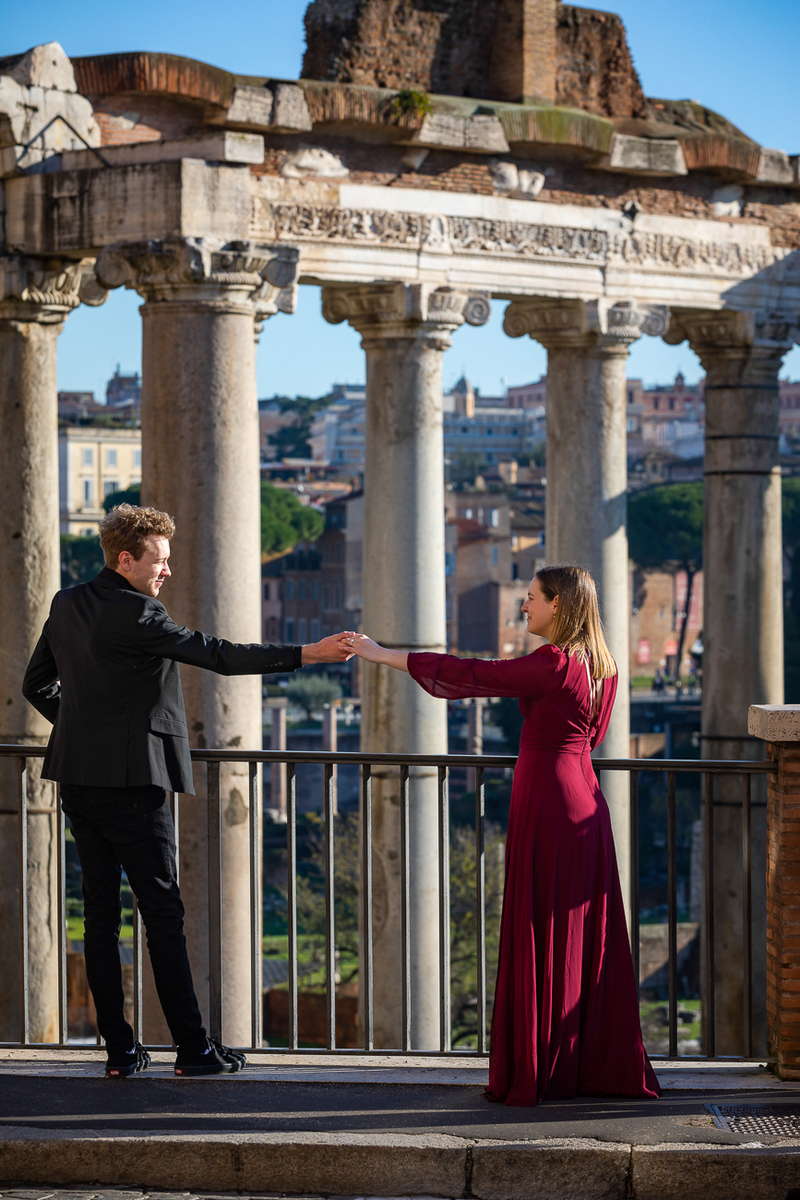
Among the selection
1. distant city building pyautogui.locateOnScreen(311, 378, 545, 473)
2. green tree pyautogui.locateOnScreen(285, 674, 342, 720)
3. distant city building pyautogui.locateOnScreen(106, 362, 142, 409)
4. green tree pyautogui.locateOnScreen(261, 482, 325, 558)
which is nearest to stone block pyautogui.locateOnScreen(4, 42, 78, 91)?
green tree pyautogui.locateOnScreen(285, 674, 342, 720)

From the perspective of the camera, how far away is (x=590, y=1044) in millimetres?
9641

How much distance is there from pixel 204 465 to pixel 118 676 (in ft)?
22.1

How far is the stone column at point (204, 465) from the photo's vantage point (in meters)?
16.1

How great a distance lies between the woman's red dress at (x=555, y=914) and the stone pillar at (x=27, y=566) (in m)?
8.88

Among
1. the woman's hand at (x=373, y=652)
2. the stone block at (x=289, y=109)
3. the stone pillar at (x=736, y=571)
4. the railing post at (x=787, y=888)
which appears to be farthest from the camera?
the stone pillar at (x=736, y=571)

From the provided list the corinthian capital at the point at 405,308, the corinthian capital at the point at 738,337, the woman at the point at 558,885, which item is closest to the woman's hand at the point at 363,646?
the woman at the point at 558,885

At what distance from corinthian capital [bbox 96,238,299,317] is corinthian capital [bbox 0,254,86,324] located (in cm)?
125

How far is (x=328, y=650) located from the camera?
32.8ft

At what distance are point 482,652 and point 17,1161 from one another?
105m

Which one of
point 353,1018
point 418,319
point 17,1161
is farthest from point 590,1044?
point 353,1018

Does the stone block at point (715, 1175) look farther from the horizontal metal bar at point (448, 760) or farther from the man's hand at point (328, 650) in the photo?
the man's hand at point (328, 650)

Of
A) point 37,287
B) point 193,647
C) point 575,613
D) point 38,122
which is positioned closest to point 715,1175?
point 575,613

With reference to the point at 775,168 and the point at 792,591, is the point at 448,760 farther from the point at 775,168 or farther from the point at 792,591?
the point at 792,591

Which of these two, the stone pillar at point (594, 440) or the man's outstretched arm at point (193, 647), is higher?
the stone pillar at point (594, 440)
